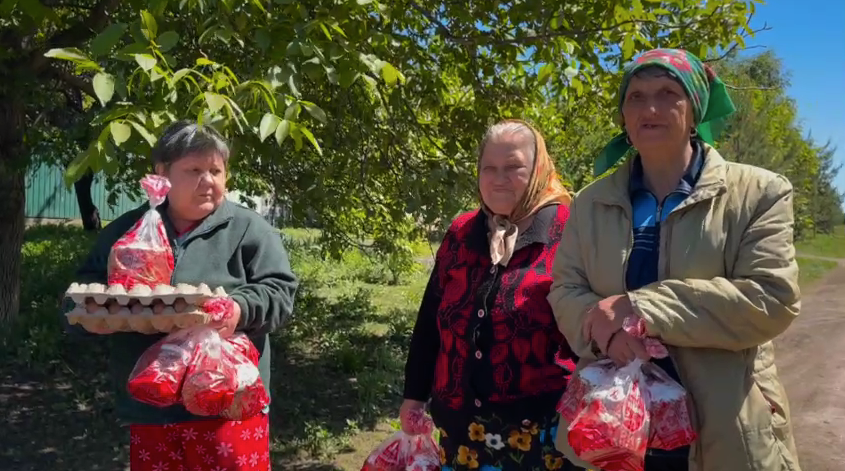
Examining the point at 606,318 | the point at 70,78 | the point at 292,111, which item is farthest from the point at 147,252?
the point at 70,78

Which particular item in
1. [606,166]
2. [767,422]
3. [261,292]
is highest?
[606,166]

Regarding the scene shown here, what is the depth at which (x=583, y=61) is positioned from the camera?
4.38 meters

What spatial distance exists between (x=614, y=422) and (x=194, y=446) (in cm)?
128

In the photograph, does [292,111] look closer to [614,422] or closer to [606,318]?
[606,318]

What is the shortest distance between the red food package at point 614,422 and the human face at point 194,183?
1.24 metres

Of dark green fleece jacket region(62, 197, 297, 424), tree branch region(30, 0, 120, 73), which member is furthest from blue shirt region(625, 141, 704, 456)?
tree branch region(30, 0, 120, 73)

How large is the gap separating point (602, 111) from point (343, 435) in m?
2.97

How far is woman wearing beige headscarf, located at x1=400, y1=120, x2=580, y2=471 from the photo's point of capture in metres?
2.11

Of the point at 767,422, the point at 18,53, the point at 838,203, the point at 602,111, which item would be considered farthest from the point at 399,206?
the point at 838,203

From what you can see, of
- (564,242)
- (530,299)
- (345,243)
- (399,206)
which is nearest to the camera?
(564,242)

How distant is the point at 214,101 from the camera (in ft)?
7.27

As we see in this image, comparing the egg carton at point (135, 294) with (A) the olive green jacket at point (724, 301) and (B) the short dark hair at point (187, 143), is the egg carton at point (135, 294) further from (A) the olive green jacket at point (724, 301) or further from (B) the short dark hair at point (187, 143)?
(A) the olive green jacket at point (724, 301)

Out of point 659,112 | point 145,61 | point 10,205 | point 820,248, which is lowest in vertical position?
point 820,248

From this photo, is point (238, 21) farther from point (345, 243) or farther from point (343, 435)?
point (345, 243)
